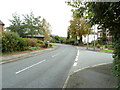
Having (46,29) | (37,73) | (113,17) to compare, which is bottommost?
(37,73)

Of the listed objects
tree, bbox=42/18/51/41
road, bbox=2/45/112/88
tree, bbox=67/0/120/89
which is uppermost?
tree, bbox=42/18/51/41

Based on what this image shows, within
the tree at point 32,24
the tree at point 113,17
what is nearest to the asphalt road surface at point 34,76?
the tree at point 113,17

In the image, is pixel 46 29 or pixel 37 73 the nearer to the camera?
pixel 37 73

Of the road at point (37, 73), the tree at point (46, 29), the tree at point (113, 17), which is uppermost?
the tree at point (46, 29)

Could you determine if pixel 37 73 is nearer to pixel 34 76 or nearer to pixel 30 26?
pixel 34 76

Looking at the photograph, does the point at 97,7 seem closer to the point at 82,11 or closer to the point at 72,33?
the point at 82,11

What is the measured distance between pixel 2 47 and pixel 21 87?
37.7ft

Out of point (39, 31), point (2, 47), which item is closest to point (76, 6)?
point (2, 47)

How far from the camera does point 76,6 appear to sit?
5348 millimetres

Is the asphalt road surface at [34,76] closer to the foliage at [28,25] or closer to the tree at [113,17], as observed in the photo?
the tree at [113,17]

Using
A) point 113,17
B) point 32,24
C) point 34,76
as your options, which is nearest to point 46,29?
point 32,24

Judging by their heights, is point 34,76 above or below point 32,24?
below

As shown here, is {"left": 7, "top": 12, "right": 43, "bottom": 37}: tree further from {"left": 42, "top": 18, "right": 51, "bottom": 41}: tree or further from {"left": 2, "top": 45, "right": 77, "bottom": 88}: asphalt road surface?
{"left": 2, "top": 45, "right": 77, "bottom": 88}: asphalt road surface

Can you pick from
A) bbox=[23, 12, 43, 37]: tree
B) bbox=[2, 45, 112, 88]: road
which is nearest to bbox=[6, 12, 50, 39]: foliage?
bbox=[23, 12, 43, 37]: tree
